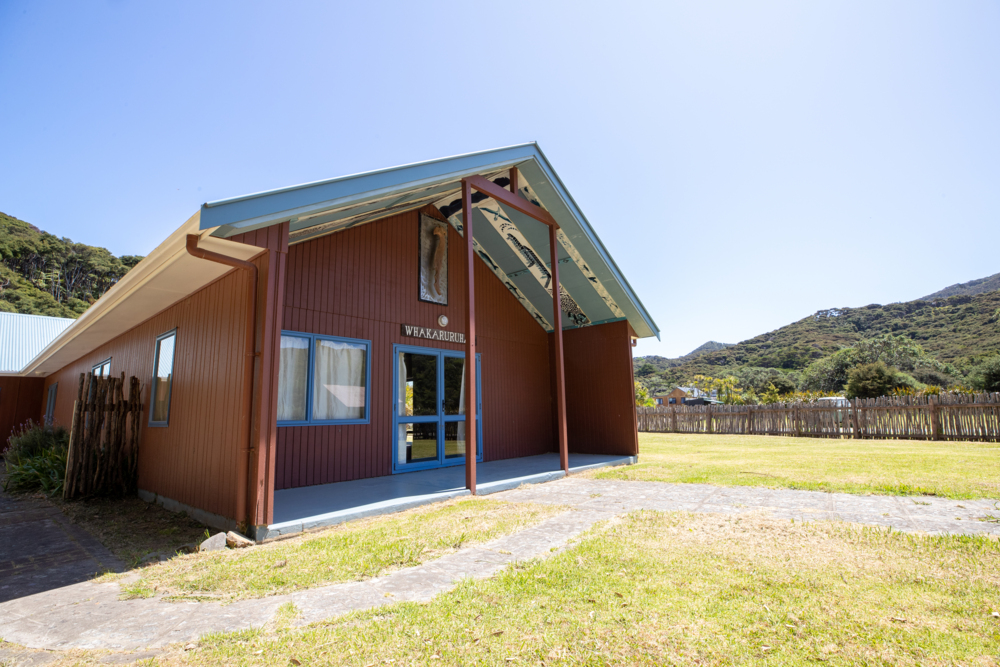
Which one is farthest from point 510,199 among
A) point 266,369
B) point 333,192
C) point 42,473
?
point 42,473

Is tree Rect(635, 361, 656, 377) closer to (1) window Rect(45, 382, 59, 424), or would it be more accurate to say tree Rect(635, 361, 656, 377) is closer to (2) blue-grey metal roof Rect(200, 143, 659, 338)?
(2) blue-grey metal roof Rect(200, 143, 659, 338)

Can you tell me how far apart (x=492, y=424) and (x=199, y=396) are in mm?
5476

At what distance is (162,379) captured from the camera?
7234 mm

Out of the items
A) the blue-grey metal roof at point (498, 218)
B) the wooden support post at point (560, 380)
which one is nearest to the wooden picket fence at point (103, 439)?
the blue-grey metal roof at point (498, 218)

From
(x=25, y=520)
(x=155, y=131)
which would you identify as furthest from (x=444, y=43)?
(x=25, y=520)

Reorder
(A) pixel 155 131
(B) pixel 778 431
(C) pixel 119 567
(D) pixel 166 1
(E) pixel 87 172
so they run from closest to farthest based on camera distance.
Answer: (C) pixel 119 567 < (D) pixel 166 1 < (A) pixel 155 131 < (E) pixel 87 172 < (B) pixel 778 431

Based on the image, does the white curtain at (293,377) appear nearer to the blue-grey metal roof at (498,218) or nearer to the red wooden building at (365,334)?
the red wooden building at (365,334)

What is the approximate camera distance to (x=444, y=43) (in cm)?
880

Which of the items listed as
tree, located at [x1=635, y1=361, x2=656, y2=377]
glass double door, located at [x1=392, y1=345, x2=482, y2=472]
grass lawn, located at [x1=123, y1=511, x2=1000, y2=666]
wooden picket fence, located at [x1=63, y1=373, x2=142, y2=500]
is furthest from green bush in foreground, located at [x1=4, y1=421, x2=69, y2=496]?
tree, located at [x1=635, y1=361, x2=656, y2=377]

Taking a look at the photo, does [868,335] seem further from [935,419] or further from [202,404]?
[202,404]

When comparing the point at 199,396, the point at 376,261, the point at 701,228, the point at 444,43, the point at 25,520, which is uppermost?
the point at 444,43

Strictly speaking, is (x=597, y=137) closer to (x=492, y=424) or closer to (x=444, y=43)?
(x=444, y=43)

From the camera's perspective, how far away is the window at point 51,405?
14755mm

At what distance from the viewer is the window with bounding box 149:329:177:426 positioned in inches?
273
